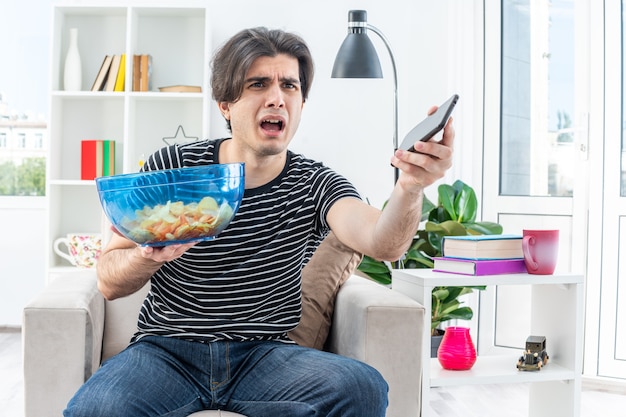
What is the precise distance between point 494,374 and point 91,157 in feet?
8.45

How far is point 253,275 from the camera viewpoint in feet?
5.57

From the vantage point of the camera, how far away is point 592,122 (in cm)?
358

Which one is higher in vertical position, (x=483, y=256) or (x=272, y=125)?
(x=272, y=125)

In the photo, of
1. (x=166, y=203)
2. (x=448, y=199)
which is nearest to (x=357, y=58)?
(x=448, y=199)

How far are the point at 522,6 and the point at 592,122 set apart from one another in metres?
0.74

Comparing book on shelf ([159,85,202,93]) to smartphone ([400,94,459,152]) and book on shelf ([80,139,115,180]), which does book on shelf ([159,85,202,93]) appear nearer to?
book on shelf ([80,139,115,180])

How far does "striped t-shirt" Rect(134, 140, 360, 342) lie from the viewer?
5.49 ft

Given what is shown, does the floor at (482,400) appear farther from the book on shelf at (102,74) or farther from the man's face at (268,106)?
the man's face at (268,106)

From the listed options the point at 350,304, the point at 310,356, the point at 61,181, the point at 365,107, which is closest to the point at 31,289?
the point at 61,181

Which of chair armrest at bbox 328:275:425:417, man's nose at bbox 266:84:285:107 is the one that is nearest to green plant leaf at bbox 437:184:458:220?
chair armrest at bbox 328:275:425:417

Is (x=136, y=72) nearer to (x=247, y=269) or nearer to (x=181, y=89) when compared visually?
(x=181, y=89)

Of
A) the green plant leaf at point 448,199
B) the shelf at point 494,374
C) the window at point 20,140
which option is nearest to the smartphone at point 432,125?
the shelf at point 494,374

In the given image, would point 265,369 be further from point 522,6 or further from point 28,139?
point 28,139

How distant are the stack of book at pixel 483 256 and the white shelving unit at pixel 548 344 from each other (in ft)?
0.10
